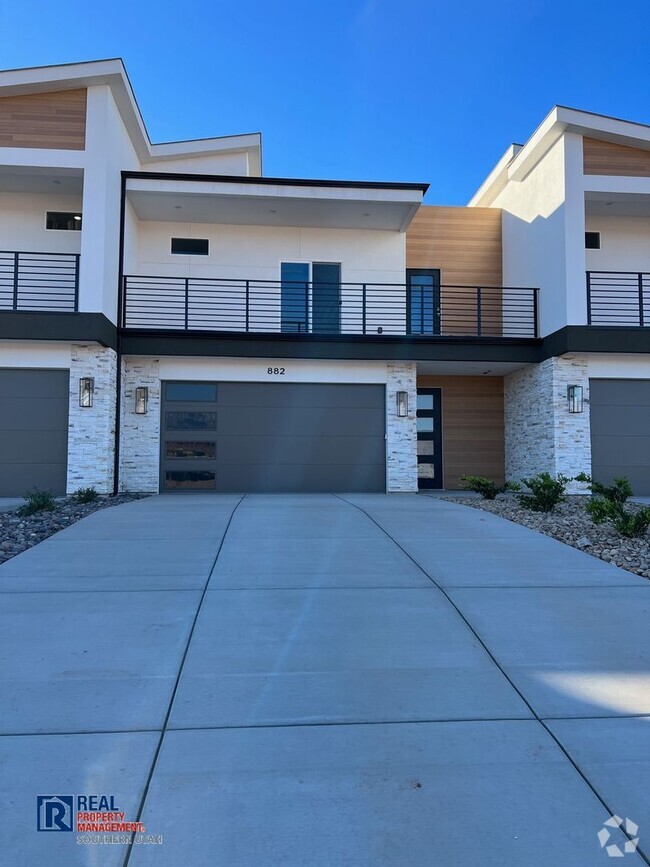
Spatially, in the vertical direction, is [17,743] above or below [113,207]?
below

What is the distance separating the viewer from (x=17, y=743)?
307 centimetres

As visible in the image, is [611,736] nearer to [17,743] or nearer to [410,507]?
[17,743]

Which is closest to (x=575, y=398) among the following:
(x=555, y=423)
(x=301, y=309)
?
(x=555, y=423)

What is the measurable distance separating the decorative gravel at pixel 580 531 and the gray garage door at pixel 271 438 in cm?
314

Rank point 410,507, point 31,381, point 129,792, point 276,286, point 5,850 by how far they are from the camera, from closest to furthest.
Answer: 1. point 5,850
2. point 129,792
3. point 410,507
4. point 31,381
5. point 276,286

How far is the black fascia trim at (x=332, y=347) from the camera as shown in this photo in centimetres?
1311

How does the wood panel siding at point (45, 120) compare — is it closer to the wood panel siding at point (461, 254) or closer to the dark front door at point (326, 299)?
the dark front door at point (326, 299)

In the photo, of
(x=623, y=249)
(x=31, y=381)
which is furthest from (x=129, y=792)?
(x=623, y=249)

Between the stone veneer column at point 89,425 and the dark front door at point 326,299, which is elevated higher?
the dark front door at point 326,299

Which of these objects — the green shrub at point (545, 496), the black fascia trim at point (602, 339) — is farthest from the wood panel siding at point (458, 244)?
the green shrub at point (545, 496)

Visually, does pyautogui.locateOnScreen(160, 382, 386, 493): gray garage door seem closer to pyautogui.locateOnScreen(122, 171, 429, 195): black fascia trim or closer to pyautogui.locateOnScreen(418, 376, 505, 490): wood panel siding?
pyautogui.locateOnScreen(418, 376, 505, 490): wood panel siding

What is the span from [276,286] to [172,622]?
11.3 meters

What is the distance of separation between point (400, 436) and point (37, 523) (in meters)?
7.94

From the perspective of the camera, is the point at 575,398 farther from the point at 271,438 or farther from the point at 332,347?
the point at 271,438
